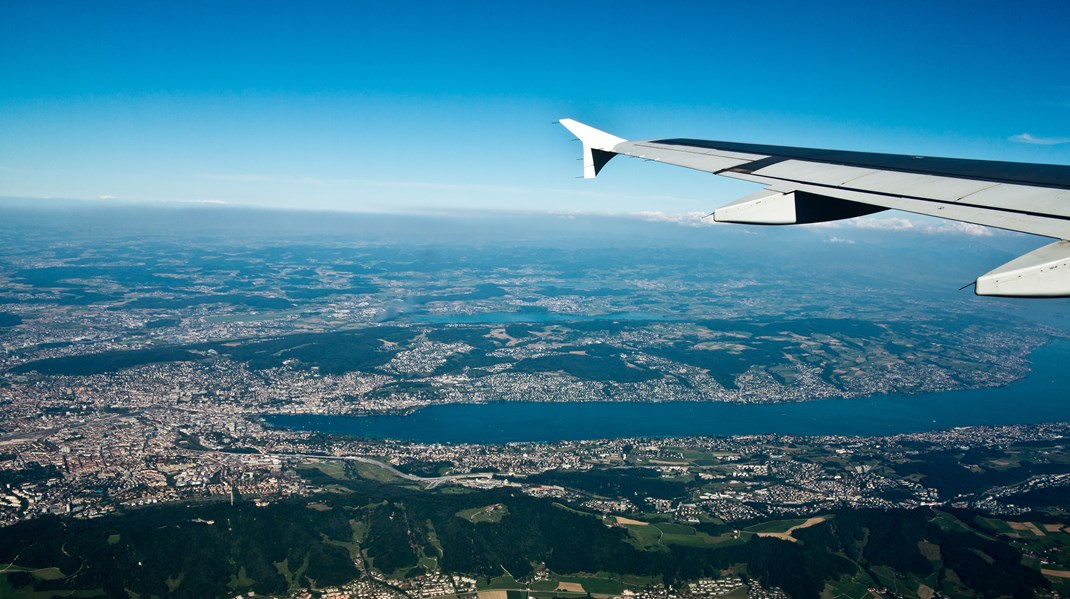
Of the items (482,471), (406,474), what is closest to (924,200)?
(482,471)

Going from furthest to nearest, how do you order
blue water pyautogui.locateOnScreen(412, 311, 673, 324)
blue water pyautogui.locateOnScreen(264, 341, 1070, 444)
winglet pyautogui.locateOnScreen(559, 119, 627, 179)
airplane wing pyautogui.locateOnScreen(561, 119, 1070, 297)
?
blue water pyautogui.locateOnScreen(412, 311, 673, 324) → blue water pyautogui.locateOnScreen(264, 341, 1070, 444) → winglet pyautogui.locateOnScreen(559, 119, 627, 179) → airplane wing pyautogui.locateOnScreen(561, 119, 1070, 297)

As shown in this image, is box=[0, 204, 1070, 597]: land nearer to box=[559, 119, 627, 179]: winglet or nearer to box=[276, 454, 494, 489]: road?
box=[276, 454, 494, 489]: road

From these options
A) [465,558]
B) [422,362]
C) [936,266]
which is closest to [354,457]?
[465,558]

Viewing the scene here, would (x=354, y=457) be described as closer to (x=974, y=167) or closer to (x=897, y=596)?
(x=897, y=596)

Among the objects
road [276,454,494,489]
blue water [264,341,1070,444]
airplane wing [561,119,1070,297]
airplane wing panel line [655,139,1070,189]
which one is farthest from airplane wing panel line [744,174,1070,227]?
blue water [264,341,1070,444]

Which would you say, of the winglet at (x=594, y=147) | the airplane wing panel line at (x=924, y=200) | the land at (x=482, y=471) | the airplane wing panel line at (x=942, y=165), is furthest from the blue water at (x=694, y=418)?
the airplane wing panel line at (x=924, y=200)

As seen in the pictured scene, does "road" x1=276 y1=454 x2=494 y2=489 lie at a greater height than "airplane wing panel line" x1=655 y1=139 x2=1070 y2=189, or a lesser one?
lesser

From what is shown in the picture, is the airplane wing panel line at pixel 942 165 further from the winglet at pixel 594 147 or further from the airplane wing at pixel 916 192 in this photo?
the winglet at pixel 594 147
